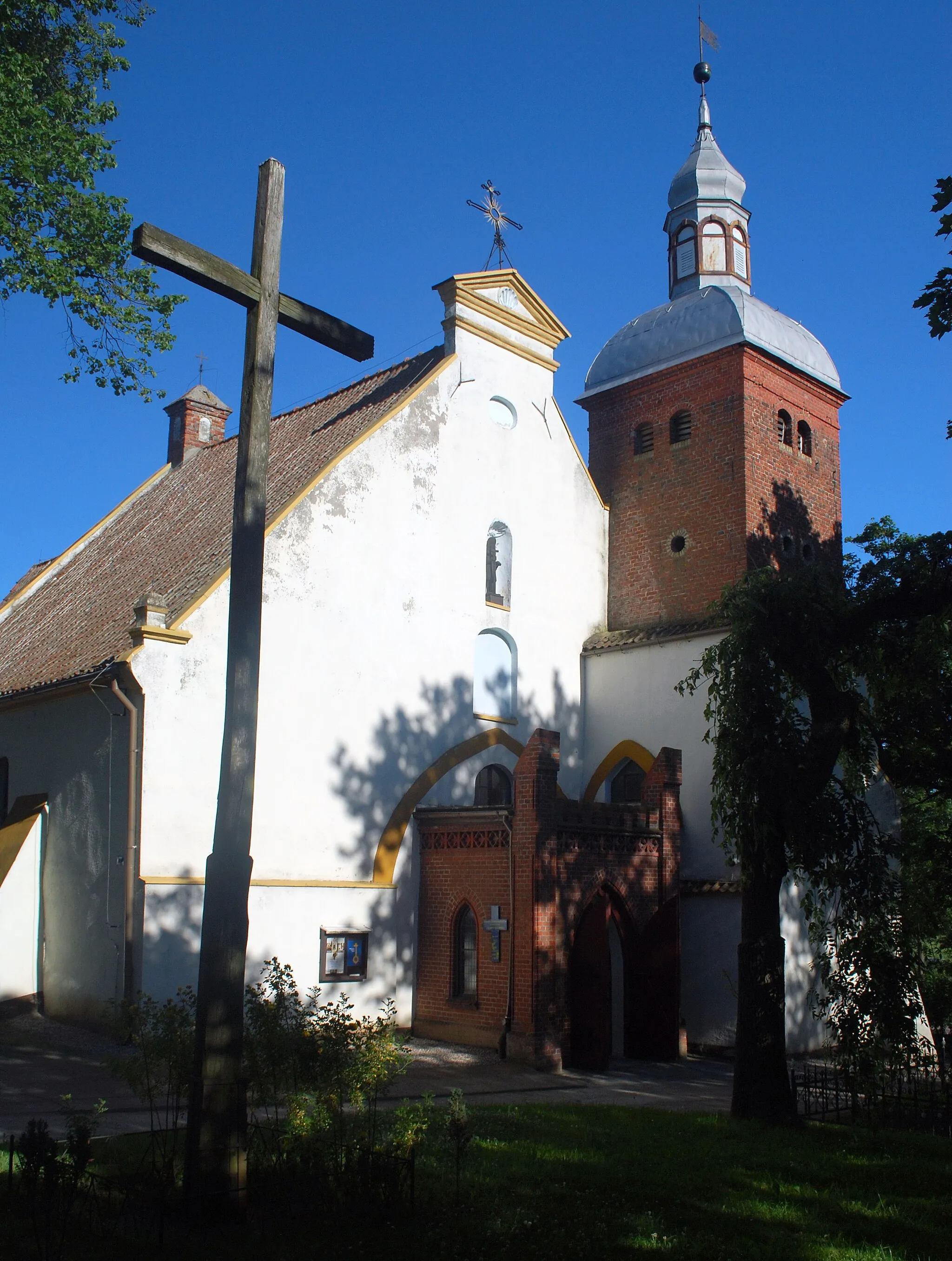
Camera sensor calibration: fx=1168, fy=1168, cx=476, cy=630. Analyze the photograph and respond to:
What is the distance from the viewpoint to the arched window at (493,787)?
20.9 meters

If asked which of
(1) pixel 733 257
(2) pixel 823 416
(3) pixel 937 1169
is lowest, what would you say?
(3) pixel 937 1169

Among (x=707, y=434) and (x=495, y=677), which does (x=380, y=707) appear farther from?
(x=707, y=434)

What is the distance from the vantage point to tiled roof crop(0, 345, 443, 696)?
18938mm

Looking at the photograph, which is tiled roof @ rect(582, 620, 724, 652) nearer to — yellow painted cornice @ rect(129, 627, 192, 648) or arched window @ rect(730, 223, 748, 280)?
arched window @ rect(730, 223, 748, 280)

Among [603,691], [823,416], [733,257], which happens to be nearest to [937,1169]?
[603,691]

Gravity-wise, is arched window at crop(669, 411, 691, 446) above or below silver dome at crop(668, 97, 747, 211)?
below

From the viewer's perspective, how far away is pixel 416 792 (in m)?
19.7

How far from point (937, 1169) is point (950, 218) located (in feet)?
26.7

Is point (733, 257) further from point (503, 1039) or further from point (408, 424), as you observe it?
point (503, 1039)

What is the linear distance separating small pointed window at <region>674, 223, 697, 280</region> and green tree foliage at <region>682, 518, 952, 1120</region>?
13.2 meters

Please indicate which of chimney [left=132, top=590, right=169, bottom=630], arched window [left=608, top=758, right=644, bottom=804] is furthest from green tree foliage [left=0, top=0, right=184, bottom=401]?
Answer: arched window [left=608, top=758, right=644, bottom=804]

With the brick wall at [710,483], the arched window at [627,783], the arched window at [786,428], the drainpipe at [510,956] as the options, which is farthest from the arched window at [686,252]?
the drainpipe at [510,956]

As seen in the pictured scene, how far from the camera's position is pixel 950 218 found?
30.5 feet

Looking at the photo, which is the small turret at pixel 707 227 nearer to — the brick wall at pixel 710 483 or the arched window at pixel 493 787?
the brick wall at pixel 710 483
